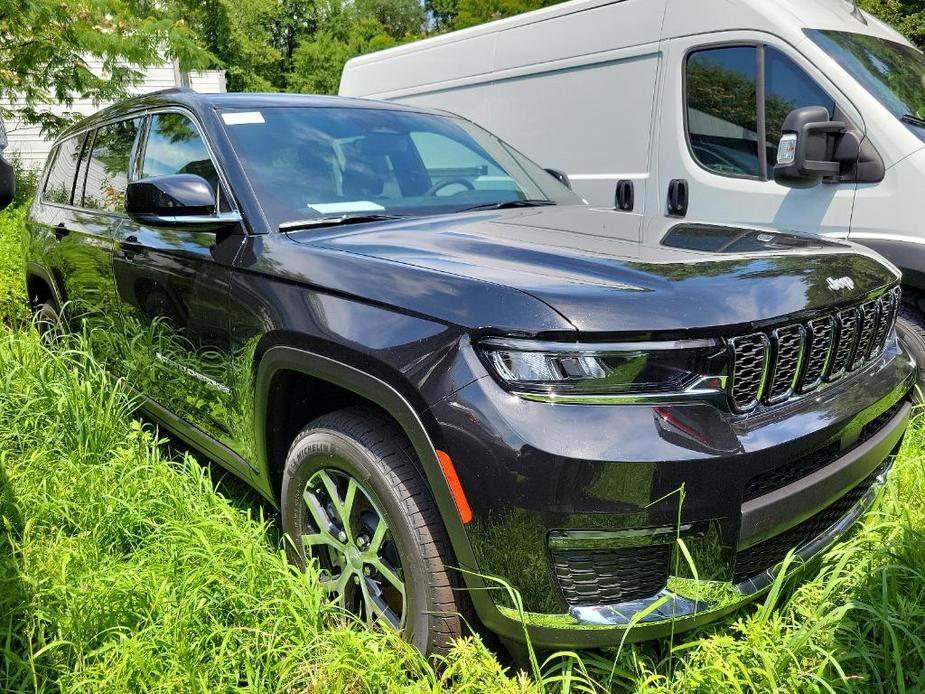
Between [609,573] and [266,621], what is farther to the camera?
[266,621]

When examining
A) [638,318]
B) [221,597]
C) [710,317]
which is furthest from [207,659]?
[710,317]

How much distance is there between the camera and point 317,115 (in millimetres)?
2984

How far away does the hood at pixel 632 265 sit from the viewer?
1.71 m

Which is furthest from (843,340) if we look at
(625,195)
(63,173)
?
(63,173)

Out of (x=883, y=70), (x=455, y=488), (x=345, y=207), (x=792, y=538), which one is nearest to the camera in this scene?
(x=455, y=488)

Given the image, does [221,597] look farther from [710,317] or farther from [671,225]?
[671,225]

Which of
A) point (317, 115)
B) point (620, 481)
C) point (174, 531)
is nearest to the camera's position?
point (620, 481)

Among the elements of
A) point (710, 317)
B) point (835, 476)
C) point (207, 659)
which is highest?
point (710, 317)

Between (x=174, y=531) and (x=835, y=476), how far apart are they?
2060mm

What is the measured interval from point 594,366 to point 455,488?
419 mm

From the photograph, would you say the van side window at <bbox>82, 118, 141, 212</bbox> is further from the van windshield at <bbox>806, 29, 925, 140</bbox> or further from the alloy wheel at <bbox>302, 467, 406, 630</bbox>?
the van windshield at <bbox>806, 29, 925, 140</bbox>

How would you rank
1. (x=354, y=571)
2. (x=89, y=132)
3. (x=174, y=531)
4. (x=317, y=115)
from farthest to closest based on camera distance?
(x=89, y=132) → (x=317, y=115) → (x=174, y=531) → (x=354, y=571)

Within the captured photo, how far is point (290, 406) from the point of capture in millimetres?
2395

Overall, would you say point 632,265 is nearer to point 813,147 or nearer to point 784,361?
point 784,361
